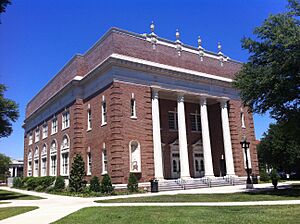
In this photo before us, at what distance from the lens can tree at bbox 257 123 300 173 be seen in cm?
4896

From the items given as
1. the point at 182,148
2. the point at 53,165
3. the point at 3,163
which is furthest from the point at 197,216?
the point at 3,163

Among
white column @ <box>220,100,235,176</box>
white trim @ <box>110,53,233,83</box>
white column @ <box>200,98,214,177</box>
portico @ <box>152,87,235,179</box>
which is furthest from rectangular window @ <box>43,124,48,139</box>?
white column @ <box>220,100,235,176</box>

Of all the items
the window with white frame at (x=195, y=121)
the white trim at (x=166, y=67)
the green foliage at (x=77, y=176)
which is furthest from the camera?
the window with white frame at (x=195, y=121)

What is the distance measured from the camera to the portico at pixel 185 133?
1157 inches

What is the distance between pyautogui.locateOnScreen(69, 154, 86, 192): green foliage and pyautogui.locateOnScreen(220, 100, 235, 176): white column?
14375 mm

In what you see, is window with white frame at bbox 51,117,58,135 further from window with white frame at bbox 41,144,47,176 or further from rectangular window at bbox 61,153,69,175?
rectangular window at bbox 61,153,69,175

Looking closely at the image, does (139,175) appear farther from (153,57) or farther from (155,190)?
(153,57)

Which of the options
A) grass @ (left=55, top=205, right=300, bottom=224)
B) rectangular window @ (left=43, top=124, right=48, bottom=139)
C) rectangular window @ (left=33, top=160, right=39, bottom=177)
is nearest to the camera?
grass @ (left=55, top=205, right=300, bottom=224)

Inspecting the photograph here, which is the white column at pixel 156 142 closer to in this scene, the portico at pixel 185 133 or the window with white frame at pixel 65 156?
the portico at pixel 185 133

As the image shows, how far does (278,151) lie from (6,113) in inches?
1613

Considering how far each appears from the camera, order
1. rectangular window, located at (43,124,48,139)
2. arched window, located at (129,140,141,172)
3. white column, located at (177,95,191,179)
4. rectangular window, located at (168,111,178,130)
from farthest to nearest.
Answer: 1. rectangular window, located at (43,124,48,139)
2. rectangular window, located at (168,111,178,130)
3. white column, located at (177,95,191,179)
4. arched window, located at (129,140,141,172)

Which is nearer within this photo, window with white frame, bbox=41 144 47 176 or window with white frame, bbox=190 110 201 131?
window with white frame, bbox=190 110 201 131

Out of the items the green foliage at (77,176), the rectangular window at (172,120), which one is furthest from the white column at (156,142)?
the green foliage at (77,176)

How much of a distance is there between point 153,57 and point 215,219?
21287 millimetres
